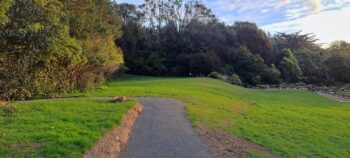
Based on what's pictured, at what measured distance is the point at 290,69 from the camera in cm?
6600

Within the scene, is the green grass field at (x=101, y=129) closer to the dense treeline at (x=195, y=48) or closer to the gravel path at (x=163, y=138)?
the gravel path at (x=163, y=138)

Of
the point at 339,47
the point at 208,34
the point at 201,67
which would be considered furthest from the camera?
the point at 339,47

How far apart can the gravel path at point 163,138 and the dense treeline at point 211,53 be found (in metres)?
49.4

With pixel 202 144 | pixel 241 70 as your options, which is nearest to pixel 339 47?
pixel 241 70

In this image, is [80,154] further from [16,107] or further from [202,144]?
[16,107]

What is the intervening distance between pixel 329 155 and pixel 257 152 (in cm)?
293

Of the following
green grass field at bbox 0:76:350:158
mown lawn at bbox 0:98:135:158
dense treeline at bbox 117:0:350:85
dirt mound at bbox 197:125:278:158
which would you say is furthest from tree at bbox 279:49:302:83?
dirt mound at bbox 197:125:278:158

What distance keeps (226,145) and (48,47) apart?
250 inches

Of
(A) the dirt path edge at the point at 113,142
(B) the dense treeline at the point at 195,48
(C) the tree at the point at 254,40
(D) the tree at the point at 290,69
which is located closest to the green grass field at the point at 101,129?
(A) the dirt path edge at the point at 113,142

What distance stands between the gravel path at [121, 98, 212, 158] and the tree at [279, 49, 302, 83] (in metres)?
55.3

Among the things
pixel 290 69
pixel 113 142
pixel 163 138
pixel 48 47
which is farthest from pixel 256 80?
pixel 113 142

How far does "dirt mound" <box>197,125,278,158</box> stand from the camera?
383 inches

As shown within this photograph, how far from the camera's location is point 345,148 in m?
13.6

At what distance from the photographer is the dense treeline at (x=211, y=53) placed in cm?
6383
